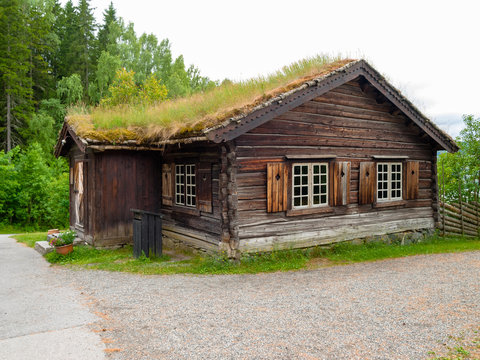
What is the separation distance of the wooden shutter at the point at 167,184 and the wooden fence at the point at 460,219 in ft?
30.8

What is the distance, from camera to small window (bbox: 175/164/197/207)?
36.0 ft

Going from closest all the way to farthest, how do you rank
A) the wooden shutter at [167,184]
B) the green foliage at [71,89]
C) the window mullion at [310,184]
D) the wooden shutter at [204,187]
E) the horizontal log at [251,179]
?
1. the horizontal log at [251,179]
2. the wooden shutter at [204,187]
3. the window mullion at [310,184]
4. the wooden shutter at [167,184]
5. the green foliage at [71,89]

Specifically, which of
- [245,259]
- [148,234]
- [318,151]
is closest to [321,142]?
[318,151]

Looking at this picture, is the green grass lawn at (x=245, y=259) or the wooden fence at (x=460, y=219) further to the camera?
the wooden fence at (x=460, y=219)

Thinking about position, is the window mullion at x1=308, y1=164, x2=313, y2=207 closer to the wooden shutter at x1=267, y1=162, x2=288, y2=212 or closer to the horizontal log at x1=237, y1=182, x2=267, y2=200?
the wooden shutter at x1=267, y1=162, x2=288, y2=212

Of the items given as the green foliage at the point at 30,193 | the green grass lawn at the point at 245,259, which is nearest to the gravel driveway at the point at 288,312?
the green grass lawn at the point at 245,259

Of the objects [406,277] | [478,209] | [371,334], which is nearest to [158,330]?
[371,334]

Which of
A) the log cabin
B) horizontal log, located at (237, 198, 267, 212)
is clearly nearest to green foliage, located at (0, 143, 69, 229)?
the log cabin

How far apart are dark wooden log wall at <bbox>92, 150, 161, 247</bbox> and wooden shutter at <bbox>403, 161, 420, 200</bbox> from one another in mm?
7997

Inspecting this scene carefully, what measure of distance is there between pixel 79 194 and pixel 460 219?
13145 millimetres

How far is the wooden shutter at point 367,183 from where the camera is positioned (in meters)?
11.6

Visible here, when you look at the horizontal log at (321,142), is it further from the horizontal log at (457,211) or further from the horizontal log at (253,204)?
the horizontal log at (457,211)

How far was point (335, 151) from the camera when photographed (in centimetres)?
1114

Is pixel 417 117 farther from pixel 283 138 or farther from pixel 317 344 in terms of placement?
pixel 317 344
